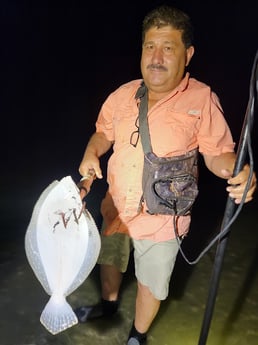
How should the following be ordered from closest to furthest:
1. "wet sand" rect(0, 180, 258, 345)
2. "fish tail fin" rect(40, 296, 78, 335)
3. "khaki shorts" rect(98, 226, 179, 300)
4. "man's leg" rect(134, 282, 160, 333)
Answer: "fish tail fin" rect(40, 296, 78, 335) < "khaki shorts" rect(98, 226, 179, 300) < "man's leg" rect(134, 282, 160, 333) < "wet sand" rect(0, 180, 258, 345)

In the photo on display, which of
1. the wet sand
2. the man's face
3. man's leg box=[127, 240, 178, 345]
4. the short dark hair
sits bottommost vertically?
the wet sand

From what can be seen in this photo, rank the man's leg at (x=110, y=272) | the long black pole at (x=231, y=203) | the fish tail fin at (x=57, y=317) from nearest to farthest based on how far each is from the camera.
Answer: the long black pole at (x=231, y=203) → the fish tail fin at (x=57, y=317) → the man's leg at (x=110, y=272)

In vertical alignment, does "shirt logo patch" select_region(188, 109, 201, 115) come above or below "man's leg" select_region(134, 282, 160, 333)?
above

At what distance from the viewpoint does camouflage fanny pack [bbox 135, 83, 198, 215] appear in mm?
2295

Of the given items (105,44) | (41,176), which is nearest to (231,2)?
(105,44)

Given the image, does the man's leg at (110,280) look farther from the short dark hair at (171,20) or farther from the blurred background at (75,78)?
the short dark hair at (171,20)

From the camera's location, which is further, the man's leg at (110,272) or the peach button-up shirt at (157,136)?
the man's leg at (110,272)

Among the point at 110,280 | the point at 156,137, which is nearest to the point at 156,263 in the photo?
the point at 110,280

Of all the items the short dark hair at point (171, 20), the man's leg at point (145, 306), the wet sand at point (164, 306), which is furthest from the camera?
the wet sand at point (164, 306)

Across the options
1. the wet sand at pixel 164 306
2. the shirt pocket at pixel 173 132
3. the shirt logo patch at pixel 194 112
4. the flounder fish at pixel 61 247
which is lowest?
the wet sand at pixel 164 306

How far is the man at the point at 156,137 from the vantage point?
2299mm

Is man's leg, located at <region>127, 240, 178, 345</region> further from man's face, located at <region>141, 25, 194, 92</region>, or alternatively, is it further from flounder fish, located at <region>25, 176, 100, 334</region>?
man's face, located at <region>141, 25, 194, 92</region>

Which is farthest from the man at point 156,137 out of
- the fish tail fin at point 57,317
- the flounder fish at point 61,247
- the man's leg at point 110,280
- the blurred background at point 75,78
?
the blurred background at point 75,78

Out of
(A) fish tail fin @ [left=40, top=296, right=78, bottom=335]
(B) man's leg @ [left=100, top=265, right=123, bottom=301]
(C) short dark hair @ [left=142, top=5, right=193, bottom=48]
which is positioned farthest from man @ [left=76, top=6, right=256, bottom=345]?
(A) fish tail fin @ [left=40, top=296, right=78, bottom=335]
